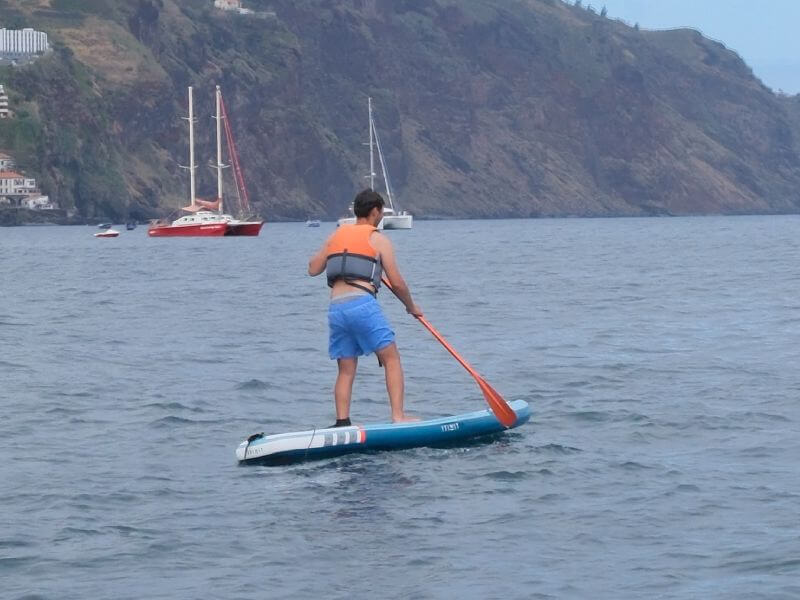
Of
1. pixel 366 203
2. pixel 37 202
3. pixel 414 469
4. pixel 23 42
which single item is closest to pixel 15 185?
pixel 37 202

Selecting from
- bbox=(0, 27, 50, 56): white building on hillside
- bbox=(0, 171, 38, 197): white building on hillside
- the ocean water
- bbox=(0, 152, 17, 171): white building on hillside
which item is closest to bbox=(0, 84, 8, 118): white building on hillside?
bbox=(0, 152, 17, 171): white building on hillside

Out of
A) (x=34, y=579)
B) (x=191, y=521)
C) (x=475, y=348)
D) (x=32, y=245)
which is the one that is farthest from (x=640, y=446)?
(x=32, y=245)

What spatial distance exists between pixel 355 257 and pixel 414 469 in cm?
194

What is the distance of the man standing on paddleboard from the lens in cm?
1426

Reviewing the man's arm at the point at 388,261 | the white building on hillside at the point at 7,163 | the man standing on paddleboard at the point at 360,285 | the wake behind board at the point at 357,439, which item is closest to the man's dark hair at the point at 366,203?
the man standing on paddleboard at the point at 360,285

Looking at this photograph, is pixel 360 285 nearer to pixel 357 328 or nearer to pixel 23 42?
pixel 357 328

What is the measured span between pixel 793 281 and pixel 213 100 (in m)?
150

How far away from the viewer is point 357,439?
14.3 metres

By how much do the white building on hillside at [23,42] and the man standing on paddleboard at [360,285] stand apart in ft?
577

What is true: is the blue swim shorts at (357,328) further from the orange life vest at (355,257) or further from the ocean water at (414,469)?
the ocean water at (414,469)

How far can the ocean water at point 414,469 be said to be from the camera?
10.4 meters

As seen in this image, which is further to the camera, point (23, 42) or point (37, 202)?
point (23, 42)

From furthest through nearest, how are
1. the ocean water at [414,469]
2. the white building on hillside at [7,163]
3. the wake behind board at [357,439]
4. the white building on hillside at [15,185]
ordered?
1. the white building on hillside at [7,163]
2. the white building on hillside at [15,185]
3. the wake behind board at [357,439]
4. the ocean water at [414,469]

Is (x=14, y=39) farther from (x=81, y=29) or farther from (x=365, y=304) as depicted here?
(x=365, y=304)
